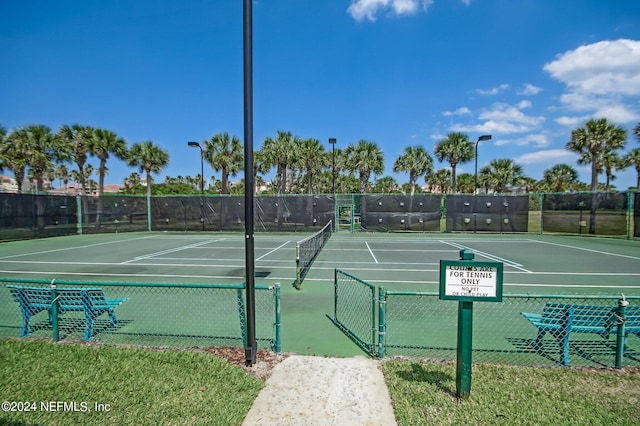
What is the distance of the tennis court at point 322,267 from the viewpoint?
6453 millimetres

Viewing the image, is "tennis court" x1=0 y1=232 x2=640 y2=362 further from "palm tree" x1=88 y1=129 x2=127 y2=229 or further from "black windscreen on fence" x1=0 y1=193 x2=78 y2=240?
"palm tree" x1=88 y1=129 x2=127 y2=229

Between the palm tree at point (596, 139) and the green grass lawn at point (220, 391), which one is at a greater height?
the palm tree at point (596, 139)

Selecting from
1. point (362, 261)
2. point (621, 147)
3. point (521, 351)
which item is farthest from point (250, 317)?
point (621, 147)

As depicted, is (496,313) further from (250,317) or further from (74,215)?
(74,215)

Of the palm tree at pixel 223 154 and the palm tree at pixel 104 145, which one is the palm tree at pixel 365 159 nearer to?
the palm tree at pixel 223 154

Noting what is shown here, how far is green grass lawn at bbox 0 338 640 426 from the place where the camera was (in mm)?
3057

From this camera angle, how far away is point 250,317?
13.4 ft

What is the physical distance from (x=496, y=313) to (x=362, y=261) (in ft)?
19.1

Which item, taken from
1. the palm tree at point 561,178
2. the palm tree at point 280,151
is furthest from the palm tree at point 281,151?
the palm tree at point 561,178

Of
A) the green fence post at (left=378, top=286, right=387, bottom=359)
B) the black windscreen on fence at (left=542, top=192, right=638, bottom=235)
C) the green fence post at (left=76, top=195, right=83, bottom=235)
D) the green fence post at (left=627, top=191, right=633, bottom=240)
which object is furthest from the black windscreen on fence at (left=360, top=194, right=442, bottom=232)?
the green fence post at (left=76, top=195, right=83, bottom=235)

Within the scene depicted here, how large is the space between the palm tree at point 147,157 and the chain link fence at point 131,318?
3049cm

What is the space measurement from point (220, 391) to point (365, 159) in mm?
42336

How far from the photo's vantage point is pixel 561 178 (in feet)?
173

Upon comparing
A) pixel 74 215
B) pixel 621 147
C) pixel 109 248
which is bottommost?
pixel 109 248
